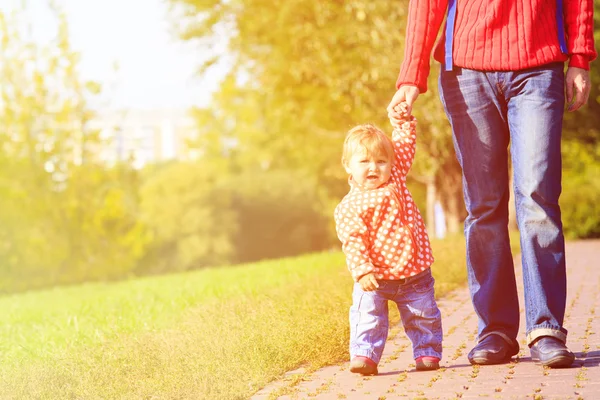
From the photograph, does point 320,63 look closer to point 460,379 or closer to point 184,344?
point 184,344

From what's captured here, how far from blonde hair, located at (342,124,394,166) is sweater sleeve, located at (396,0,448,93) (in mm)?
323

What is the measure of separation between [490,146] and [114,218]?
75.7ft

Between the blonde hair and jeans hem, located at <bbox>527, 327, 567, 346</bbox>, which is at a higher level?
the blonde hair

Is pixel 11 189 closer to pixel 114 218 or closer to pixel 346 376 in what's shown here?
pixel 114 218

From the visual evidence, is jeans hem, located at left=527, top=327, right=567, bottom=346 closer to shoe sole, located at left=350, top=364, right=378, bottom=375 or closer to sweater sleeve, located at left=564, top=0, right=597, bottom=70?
shoe sole, located at left=350, top=364, right=378, bottom=375

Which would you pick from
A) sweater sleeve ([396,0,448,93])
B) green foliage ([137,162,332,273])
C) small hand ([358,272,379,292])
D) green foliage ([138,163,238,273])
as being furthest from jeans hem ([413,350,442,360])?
green foliage ([137,162,332,273])

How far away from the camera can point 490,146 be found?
4703 millimetres

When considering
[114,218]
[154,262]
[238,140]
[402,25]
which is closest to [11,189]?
[114,218]

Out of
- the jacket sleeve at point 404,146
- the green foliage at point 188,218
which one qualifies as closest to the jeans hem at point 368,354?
the jacket sleeve at point 404,146

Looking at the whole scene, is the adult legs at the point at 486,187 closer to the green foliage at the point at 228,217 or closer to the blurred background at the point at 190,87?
the blurred background at the point at 190,87

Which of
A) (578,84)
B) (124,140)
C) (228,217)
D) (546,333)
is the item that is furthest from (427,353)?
(228,217)

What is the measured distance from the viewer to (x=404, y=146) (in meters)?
4.74

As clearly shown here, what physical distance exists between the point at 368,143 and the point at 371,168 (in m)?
0.12

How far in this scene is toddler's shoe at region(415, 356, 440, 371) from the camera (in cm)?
451
